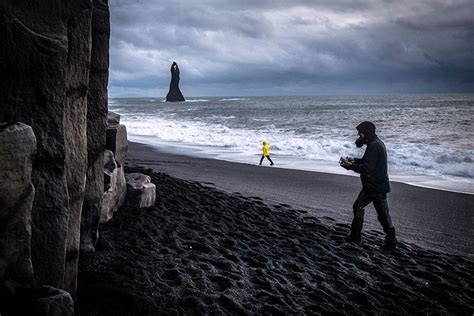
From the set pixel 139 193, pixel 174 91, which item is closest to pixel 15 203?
pixel 139 193

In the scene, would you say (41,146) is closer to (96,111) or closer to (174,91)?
(96,111)

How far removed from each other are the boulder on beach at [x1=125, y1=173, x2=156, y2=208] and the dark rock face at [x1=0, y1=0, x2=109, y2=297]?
10.7 ft

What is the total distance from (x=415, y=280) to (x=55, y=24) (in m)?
5.18

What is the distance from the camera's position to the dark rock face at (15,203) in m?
2.89

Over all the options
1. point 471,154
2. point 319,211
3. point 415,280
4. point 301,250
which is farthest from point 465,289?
point 471,154

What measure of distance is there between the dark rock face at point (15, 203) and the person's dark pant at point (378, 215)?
5.15 metres

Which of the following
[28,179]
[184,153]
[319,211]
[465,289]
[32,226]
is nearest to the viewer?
[28,179]

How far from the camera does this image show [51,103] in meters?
3.39

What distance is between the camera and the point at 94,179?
4.92 metres

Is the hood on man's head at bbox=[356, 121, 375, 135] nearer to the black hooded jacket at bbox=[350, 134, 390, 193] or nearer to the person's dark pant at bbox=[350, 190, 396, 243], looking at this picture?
the black hooded jacket at bbox=[350, 134, 390, 193]

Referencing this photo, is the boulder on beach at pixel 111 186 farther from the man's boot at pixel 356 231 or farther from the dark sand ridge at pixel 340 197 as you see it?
the man's boot at pixel 356 231

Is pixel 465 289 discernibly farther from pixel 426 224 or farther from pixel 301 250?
pixel 426 224

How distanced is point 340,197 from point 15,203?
8321mm

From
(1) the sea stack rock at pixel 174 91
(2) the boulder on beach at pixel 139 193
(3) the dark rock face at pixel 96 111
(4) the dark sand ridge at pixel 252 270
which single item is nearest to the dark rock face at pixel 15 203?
(4) the dark sand ridge at pixel 252 270
